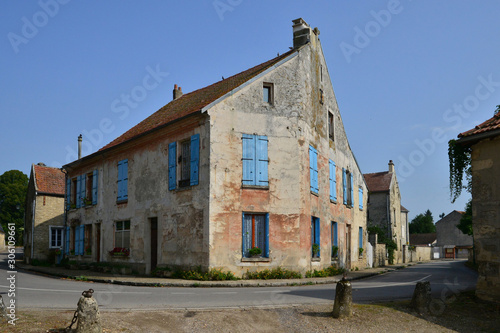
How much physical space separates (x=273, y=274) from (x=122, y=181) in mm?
8702

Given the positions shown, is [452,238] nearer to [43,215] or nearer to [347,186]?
[347,186]

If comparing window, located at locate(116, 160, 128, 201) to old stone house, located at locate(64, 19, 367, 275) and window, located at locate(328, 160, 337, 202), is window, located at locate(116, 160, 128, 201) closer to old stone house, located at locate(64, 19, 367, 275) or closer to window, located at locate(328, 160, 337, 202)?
old stone house, located at locate(64, 19, 367, 275)

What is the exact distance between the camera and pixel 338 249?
2123cm

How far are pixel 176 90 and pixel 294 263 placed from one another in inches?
557

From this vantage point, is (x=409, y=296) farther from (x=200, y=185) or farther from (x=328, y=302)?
(x=200, y=185)

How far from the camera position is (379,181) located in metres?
44.0

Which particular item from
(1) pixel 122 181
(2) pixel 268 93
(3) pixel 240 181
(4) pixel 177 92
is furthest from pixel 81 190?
(2) pixel 268 93

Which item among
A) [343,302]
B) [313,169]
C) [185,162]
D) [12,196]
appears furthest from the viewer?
[12,196]

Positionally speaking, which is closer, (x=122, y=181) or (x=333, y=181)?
(x=122, y=181)

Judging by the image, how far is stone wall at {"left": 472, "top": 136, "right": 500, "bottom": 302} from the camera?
970 centimetres

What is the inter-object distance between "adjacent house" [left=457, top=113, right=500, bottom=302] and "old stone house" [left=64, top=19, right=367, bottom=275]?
7886mm

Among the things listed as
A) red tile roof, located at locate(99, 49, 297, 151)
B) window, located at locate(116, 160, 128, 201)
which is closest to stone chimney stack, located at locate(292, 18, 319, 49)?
red tile roof, located at locate(99, 49, 297, 151)

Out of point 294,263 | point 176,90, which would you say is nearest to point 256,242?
point 294,263

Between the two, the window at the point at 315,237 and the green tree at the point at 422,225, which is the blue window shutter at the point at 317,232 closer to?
the window at the point at 315,237
